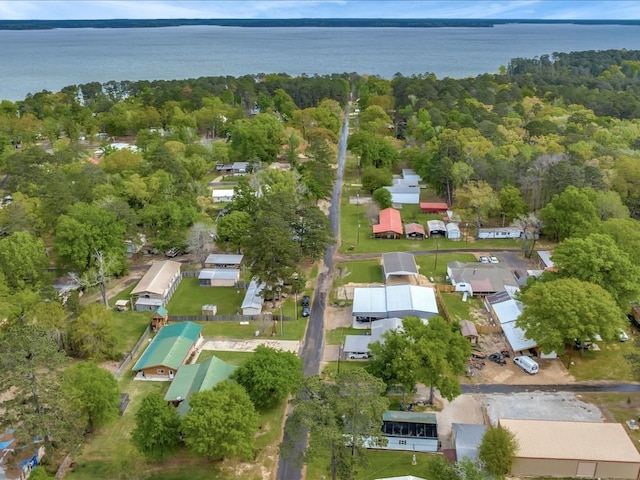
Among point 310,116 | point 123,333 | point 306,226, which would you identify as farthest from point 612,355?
point 310,116

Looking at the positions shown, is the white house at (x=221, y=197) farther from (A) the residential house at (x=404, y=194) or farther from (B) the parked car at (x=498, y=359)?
(B) the parked car at (x=498, y=359)

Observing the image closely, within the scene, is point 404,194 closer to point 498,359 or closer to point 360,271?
point 360,271

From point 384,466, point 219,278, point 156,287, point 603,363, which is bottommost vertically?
point 603,363

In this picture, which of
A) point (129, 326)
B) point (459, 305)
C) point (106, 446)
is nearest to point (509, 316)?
point (459, 305)

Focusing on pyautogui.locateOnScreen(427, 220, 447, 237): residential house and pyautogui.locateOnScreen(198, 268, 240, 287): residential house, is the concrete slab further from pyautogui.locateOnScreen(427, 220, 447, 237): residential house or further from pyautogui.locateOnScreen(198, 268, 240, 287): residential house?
pyautogui.locateOnScreen(427, 220, 447, 237): residential house

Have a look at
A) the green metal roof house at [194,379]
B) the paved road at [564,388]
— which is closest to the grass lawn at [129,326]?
the green metal roof house at [194,379]

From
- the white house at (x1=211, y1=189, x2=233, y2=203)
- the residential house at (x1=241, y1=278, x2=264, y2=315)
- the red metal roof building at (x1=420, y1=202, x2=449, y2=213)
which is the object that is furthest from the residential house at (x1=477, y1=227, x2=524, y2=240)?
the white house at (x1=211, y1=189, x2=233, y2=203)
